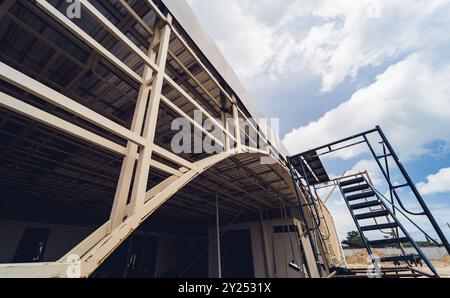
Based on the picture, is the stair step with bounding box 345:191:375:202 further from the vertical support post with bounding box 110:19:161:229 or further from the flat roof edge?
the vertical support post with bounding box 110:19:161:229

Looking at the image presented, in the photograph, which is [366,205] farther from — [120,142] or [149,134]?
[120,142]

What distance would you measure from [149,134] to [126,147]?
0.29 meters

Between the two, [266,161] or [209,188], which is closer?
[266,161]

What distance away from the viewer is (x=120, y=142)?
4.59 m

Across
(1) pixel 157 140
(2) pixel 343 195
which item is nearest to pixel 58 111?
(1) pixel 157 140

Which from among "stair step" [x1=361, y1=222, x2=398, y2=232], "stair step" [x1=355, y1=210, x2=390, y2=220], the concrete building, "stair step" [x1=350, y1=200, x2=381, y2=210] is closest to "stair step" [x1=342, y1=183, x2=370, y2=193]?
"stair step" [x1=350, y1=200, x2=381, y2=210]

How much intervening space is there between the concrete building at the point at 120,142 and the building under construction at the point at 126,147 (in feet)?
0.06

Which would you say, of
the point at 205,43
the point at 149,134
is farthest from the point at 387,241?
the point at 205,43

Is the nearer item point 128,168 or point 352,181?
point 128,168

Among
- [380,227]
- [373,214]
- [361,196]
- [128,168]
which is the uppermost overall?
[361,196]

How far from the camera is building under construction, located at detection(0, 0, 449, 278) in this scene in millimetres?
1773

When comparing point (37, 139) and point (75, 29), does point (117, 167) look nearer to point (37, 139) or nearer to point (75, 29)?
point (37, 139)

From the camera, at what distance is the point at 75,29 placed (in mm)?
1764
